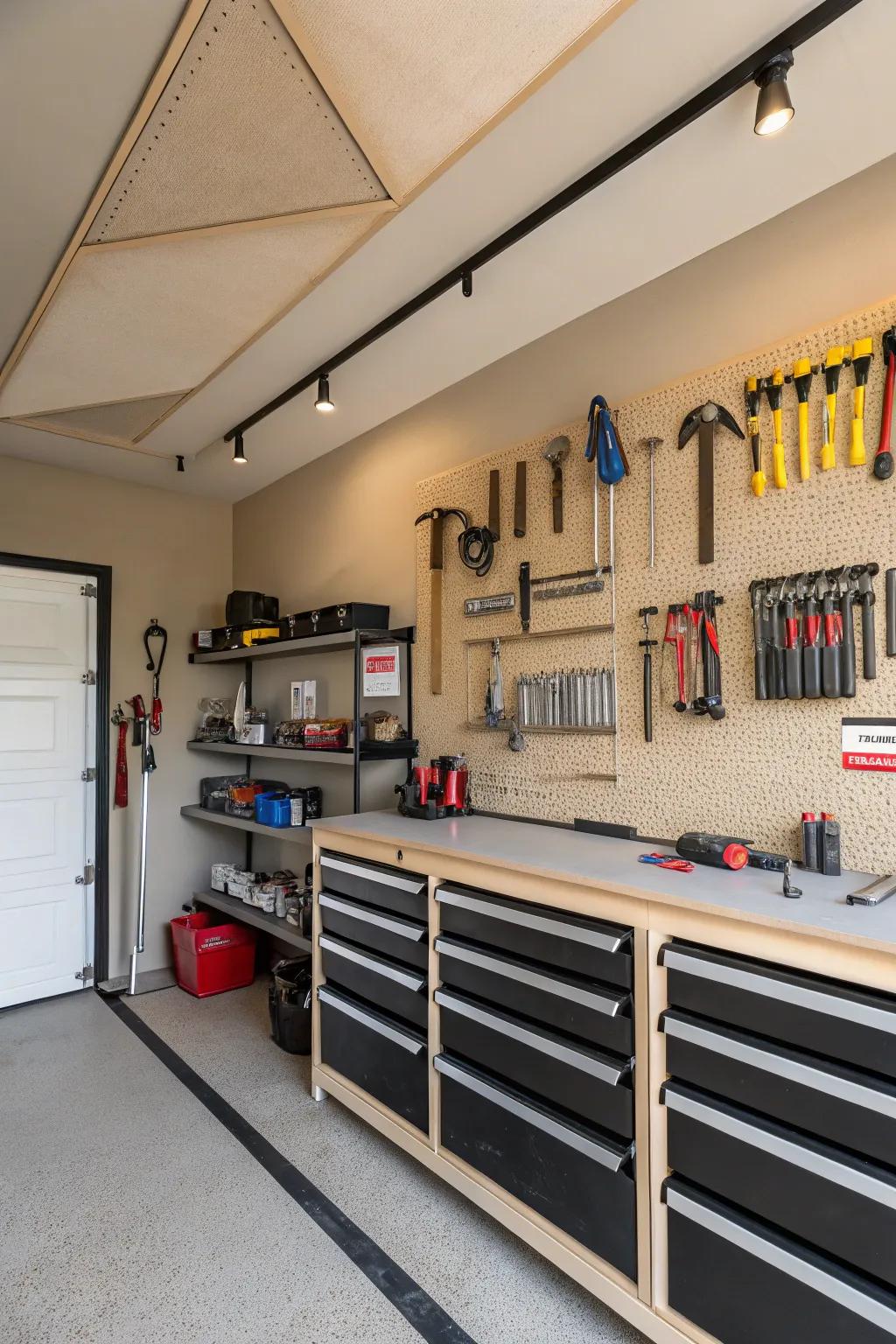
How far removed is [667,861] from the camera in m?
1.92

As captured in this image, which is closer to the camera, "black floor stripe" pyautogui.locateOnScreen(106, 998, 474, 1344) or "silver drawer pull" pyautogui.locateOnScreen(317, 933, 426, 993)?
"black floor stripe" pyautogui.locateOnScreen(106, 998, 474, 1344)

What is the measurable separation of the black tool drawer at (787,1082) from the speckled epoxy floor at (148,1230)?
39.8 inches

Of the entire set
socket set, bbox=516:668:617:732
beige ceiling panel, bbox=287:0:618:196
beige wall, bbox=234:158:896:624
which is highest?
beige ceiling panel, bbox=287:0:618:196

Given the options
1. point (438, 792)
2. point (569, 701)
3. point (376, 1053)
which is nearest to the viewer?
point (376, 1053)

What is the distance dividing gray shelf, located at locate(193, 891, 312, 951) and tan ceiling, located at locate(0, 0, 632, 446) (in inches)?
98.2

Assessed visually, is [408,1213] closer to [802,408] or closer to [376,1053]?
[376,1053]

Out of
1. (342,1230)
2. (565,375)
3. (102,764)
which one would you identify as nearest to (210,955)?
(102,764)

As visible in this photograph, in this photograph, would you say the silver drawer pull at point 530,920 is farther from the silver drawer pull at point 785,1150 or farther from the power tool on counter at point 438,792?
the power tool on counter at point 438,792

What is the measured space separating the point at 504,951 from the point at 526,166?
2.07m

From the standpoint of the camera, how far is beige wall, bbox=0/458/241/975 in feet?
12.9

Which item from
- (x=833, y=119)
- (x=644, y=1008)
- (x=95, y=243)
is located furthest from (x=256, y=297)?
(x=644, y=1008)

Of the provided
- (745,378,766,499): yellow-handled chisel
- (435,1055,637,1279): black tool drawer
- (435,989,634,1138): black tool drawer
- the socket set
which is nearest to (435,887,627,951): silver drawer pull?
(435,989,634,1138): black tool drawer

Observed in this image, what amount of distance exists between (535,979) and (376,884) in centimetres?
73

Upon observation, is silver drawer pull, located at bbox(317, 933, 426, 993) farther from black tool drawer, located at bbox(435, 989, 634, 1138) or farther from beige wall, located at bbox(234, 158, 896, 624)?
beige wall, located at bbox(234, 158, 896, 624)
